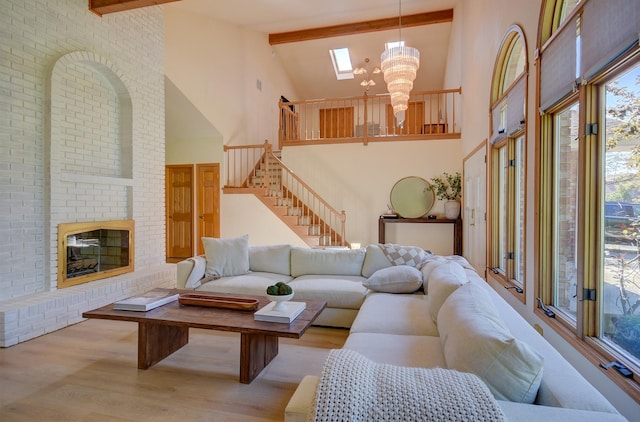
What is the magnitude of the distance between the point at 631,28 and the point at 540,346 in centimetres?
152

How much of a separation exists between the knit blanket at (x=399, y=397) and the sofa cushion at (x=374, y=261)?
2.66 meters

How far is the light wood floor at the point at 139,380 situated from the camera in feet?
6.62

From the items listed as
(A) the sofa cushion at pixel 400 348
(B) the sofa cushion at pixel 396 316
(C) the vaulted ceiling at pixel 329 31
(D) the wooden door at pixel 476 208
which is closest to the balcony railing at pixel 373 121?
(C) the vaulted ceiling at pixel 329 31

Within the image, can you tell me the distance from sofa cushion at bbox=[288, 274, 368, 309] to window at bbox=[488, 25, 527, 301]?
4.79 ft

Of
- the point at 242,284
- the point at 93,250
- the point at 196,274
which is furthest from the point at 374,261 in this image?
the point at 93,250

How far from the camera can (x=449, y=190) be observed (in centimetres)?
666

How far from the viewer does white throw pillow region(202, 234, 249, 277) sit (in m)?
3.80

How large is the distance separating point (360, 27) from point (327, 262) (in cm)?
619

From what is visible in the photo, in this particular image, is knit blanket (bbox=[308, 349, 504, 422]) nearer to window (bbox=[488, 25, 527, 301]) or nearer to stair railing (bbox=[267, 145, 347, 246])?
window (bbox=[488, 25, 527, 301])

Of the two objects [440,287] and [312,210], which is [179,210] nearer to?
[312,210]

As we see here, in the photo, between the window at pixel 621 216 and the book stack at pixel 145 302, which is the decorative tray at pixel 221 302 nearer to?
the book stack at pixel 145 302

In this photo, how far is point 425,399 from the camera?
962 mm

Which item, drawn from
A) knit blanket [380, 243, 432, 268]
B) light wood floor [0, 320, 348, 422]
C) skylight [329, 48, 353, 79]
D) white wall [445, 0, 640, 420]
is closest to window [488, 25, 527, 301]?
white wall [445, 0, 640, 420]

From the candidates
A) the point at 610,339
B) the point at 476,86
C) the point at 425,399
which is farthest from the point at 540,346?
the point at 476,86
